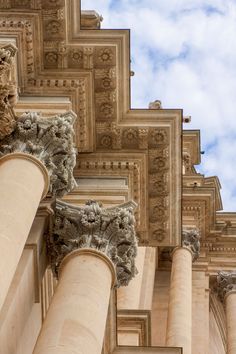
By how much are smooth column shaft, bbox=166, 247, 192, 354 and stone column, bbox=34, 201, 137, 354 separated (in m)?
7.51

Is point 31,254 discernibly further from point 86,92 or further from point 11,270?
point 86,92

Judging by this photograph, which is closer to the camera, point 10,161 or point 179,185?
point 10,161

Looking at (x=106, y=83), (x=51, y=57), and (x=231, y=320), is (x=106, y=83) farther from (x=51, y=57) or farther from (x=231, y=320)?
(x=231, y=320)

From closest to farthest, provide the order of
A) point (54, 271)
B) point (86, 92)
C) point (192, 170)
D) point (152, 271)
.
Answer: point (54, 271), point (86, 92), point (152, 271), point (192, 170)

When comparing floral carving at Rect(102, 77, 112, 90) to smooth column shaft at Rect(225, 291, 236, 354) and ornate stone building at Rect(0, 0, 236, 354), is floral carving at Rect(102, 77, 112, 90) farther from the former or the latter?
smooth column shaft at Rect(225, 291, 236, 354)

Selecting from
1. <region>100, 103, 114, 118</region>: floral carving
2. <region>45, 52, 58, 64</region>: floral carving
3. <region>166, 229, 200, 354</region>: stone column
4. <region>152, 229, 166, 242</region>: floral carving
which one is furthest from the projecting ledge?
<region>45, 52, 58, 64</region>: floral carving

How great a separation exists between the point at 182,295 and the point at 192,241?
335cm

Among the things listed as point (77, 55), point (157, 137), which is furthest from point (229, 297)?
point (77, 55)

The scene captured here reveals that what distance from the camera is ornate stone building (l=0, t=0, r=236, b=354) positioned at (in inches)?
473

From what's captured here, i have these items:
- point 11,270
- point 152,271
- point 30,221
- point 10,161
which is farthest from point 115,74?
point 152,271

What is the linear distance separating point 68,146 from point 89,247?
6.25 feet

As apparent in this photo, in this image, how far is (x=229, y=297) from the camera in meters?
26.2

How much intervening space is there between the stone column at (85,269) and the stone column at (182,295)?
751 cm

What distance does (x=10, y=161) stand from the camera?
13156 mm
